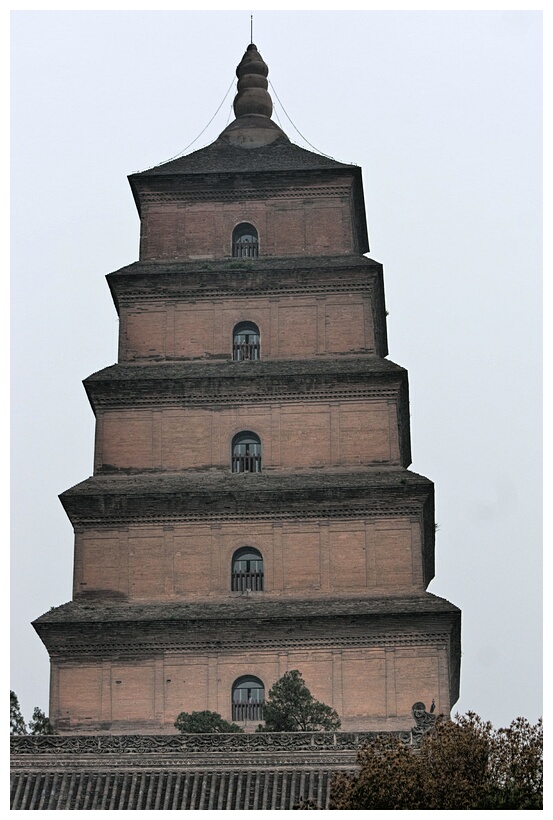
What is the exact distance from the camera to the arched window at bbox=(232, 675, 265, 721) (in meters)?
41.9

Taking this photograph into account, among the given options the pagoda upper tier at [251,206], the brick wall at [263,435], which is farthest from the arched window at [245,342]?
the pagoda upper tier at [251,206]

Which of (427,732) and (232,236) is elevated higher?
(232,236)

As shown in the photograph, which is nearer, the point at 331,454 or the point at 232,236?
the point at 331,454

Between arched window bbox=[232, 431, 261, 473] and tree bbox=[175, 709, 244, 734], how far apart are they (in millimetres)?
6720

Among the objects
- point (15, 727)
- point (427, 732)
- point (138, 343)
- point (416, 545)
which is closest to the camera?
point (427, 732)

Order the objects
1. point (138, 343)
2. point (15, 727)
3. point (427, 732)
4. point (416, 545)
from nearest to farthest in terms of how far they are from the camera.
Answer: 1. point (427, 732)
2. point (15, 727)
3. point (416, 545)
4. point (138, 343)

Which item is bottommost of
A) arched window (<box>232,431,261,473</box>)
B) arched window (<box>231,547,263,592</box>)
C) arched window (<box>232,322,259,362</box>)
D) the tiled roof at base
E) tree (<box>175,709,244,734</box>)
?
the tiled roof at base

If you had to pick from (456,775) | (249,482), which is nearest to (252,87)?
(249,482)

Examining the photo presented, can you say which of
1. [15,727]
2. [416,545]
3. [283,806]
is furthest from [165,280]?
[283,806]

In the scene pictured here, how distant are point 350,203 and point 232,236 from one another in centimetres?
297

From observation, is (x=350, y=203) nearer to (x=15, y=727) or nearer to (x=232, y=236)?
(x=232, y=236)

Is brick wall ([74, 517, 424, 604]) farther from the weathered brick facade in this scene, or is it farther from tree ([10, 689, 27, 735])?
tree ([10, 689, 27, 735])

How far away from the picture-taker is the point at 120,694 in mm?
42219

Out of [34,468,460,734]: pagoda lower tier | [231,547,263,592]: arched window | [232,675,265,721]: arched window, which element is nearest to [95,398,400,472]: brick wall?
[34,468,460,734]: pagoda lower tier
